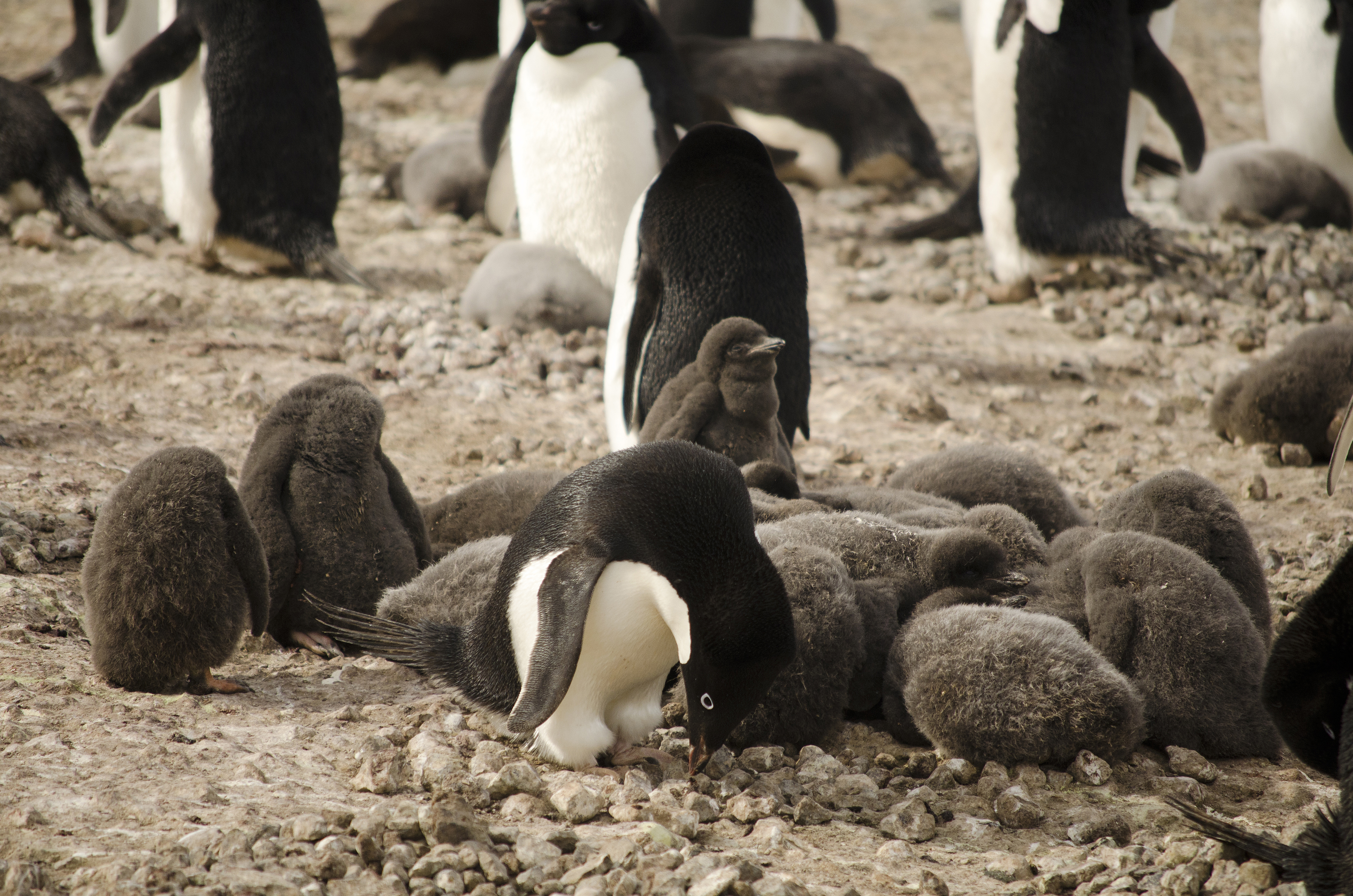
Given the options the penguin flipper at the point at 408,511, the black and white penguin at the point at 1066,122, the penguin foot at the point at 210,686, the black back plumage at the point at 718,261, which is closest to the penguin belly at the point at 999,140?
the black and white penguin at the point at 1066,122

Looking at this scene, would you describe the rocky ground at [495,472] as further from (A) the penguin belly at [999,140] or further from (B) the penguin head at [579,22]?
(B) the penguin head at [579,22]

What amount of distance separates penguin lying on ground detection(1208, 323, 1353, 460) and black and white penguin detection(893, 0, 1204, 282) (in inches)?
73.4

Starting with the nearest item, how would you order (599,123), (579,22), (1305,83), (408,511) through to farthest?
(408,511) < (579,22) < (599,123) < (1305,83)

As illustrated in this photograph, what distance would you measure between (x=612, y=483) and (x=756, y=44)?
7426 millimetres

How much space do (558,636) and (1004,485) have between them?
1.98 m

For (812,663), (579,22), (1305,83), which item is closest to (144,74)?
(579,22)

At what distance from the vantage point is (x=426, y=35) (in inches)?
413

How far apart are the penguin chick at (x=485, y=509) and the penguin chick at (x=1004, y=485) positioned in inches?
46.9

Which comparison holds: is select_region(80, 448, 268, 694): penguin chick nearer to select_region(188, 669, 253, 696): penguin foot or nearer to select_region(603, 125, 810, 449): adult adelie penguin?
select_region(188, 669, 253, 696): penguin foot

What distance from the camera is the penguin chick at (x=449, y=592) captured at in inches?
119

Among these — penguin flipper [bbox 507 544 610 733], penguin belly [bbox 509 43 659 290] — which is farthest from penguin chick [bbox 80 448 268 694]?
penguin belly [bbox 509 43 659 290]

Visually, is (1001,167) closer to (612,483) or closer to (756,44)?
(756,44)

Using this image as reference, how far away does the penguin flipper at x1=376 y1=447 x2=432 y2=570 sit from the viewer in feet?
11.3

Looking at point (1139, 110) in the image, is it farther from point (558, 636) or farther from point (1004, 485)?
point (558, 636)
